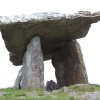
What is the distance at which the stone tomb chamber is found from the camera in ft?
79.2

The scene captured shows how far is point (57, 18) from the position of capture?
24156mm

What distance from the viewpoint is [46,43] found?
2684 centimetres

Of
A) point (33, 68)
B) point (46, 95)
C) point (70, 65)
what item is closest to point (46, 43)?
point (70, 65)

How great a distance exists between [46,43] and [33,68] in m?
2.74

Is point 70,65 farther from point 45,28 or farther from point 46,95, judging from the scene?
point 46,95

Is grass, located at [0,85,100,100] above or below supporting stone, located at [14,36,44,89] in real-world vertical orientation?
below

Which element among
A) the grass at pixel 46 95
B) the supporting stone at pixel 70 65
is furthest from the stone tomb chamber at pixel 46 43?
the grass at pixel 46 95

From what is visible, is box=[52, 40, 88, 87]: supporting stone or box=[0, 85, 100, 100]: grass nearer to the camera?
box=[0, 85, 100, 100]: grass

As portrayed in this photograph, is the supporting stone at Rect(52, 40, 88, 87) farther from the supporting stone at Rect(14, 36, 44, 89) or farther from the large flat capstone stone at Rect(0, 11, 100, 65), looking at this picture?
the supporting stone at Rect(14, 36, 44, 89)

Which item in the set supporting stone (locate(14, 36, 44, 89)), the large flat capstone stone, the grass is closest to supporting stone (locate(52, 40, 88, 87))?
the large flat capstone stone

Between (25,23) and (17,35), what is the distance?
1.51 meters

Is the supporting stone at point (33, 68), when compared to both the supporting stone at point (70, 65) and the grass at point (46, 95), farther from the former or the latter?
the grass at point (46, 95)

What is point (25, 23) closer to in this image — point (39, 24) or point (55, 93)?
point (39, 24)

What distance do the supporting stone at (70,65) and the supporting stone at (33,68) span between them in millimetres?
2699
